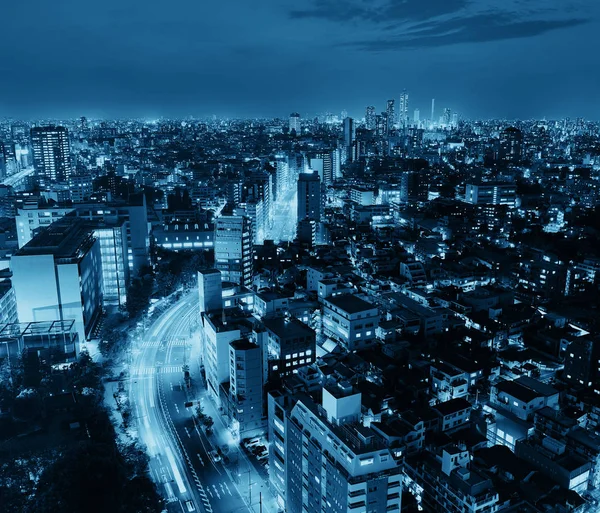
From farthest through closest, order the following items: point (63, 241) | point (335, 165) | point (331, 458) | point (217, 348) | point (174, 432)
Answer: point (335, 165) < point (63, 241) < point (217, 348) < point (174, 432) < point (331, 458)

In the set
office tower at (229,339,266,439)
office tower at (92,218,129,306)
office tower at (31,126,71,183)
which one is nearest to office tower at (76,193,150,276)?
office tower at (92,218,129,306)

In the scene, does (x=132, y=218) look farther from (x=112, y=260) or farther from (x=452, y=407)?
(x=452, y=407)

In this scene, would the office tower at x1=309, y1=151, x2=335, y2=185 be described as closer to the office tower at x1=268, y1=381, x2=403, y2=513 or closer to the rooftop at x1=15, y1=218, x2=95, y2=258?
the rooftop at x1=15, y1=218, x2=95, y2=258

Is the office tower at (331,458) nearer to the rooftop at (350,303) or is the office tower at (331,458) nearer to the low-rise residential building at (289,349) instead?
the low-rise residential building at (289,349)

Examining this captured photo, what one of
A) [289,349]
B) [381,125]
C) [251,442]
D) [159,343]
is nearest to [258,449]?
[251,442]

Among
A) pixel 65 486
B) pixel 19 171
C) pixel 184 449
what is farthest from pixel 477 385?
pixel 19 171

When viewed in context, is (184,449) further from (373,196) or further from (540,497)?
(373,196)
